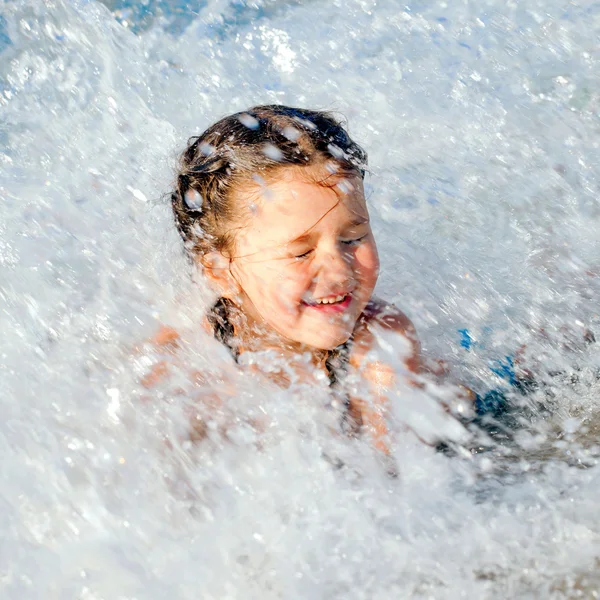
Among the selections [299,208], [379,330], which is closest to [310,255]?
[299,208]

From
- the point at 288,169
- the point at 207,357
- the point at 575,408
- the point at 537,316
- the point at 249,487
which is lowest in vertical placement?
the point at 207,357

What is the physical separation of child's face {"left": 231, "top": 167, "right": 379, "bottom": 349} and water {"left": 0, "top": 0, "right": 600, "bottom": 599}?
278 millimetres

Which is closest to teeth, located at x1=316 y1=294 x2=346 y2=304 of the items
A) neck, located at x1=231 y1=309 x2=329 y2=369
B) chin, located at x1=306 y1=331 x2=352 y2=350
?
chin, located at x1=306 y1=331 x2=352 y2=350

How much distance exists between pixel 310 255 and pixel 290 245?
0.06 m

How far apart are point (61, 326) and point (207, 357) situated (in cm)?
46

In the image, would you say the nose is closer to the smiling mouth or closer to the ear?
the smiling mouth

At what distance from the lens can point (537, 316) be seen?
101 inches

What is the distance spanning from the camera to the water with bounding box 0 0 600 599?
1726 millimetres

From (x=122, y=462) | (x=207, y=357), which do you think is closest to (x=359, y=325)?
(x=207, y=357)

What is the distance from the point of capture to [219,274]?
222 cm

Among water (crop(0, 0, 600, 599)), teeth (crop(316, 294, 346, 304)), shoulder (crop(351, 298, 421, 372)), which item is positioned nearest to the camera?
water (crop(0, 0, 600, 599))

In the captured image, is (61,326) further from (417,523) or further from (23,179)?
(417,523)

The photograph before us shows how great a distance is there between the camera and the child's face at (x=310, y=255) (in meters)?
1.92

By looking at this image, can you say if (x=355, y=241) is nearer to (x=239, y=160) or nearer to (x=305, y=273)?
(x=305, y=273)
